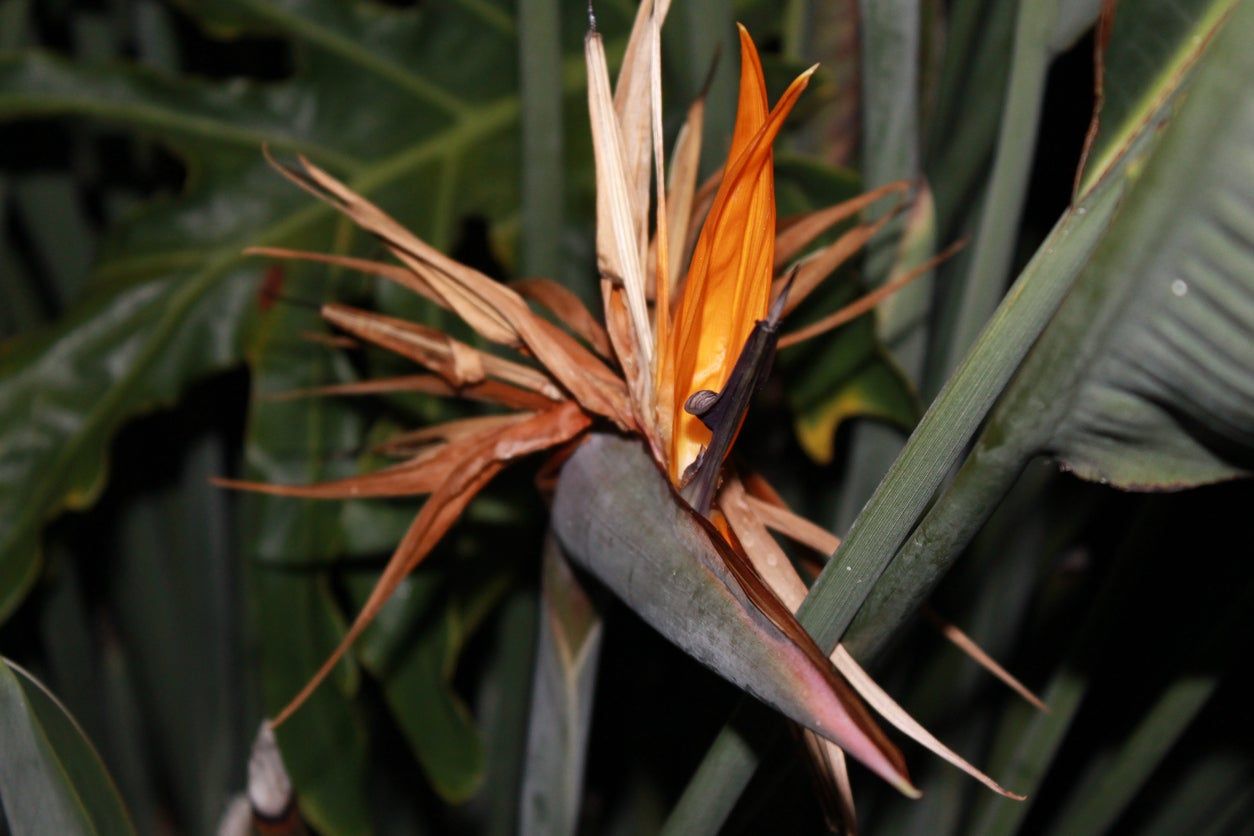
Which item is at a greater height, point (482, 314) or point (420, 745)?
point (482, 314)

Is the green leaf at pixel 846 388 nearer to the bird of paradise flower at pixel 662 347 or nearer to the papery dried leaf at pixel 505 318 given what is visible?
the bird of paradise flower at pixel 662 347

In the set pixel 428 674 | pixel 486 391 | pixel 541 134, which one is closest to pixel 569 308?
pixel 486 391

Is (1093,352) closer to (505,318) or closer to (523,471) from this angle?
(505,318)

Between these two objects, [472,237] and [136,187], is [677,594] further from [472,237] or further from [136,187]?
[136,187]

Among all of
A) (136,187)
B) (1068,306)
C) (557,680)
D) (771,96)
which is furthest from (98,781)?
(136,187)

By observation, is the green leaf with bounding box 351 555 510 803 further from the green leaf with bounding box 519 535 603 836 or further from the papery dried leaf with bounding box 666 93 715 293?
the papery dried leaf with bounding box 666 93 715 293

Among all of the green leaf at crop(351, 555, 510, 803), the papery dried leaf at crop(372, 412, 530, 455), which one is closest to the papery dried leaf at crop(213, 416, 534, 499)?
the papery dried leaf at crop(372, 412, 530, 455)

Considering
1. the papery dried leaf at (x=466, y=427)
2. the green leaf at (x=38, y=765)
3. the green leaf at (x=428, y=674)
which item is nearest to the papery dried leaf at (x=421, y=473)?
the papery dried leaf at (x=466, y=427)

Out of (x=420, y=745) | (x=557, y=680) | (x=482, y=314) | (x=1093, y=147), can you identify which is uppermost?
(x=1093, y=147)
